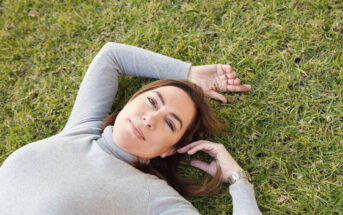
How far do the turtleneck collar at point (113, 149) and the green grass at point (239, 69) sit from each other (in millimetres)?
738

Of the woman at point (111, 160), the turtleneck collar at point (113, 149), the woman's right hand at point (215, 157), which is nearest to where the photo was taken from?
the woman at point (111, 160)

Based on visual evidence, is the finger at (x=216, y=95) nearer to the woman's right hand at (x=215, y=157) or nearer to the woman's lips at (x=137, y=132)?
the woman's right hand at (x=215, y=157)

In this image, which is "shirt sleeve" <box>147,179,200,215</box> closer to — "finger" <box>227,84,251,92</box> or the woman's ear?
the woman's ear

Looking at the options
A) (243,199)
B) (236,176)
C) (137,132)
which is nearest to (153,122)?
(137,132)

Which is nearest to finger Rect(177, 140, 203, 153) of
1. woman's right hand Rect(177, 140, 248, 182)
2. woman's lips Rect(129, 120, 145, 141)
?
woman's right hand Rect(177, 140, 248, 182)

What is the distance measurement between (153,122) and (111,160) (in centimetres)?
52

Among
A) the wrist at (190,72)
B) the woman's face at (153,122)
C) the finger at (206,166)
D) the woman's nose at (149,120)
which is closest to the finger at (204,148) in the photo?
the finger at (206,166)

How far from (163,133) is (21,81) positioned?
227cm

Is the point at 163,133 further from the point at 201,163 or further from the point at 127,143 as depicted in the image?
the point at 201,163

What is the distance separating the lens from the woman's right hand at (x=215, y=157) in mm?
2725

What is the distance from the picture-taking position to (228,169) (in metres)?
2.71

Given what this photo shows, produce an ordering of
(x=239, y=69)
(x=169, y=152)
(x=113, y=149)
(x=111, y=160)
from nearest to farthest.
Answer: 1. (x=111, y=160)
2. (x=113, y=149)
3. (x=169, y=152)
4. (x=239, y=69)

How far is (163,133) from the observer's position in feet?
8.13

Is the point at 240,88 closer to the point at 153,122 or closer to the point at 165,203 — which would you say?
the point at 153,122
